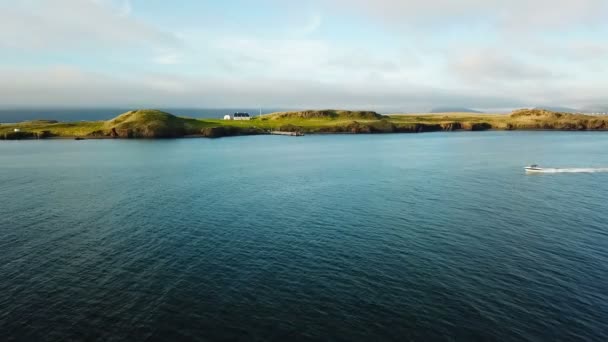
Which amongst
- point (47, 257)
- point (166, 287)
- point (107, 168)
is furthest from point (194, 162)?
point (166, 287)

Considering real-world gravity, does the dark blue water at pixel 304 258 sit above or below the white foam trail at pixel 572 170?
below

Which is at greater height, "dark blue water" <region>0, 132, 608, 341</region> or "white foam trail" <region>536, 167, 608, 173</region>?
"white foam trail" <region>536, 167, 608, 173</region>

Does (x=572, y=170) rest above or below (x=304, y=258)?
above

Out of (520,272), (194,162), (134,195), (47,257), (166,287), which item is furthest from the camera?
(194,162)

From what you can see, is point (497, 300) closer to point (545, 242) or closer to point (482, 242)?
point (482, 242)

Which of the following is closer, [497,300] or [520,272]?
[497,300]

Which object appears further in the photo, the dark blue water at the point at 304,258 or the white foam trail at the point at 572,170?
the white foam trail at the point at 572,170

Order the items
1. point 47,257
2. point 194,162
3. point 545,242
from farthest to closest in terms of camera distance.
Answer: point 194,162 < point 545,242 < point 47,257

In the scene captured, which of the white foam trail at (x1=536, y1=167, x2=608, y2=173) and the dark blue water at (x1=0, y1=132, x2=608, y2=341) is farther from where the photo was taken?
the white foam trail at (x1=536, y1=167, x2=608, y2=173)
